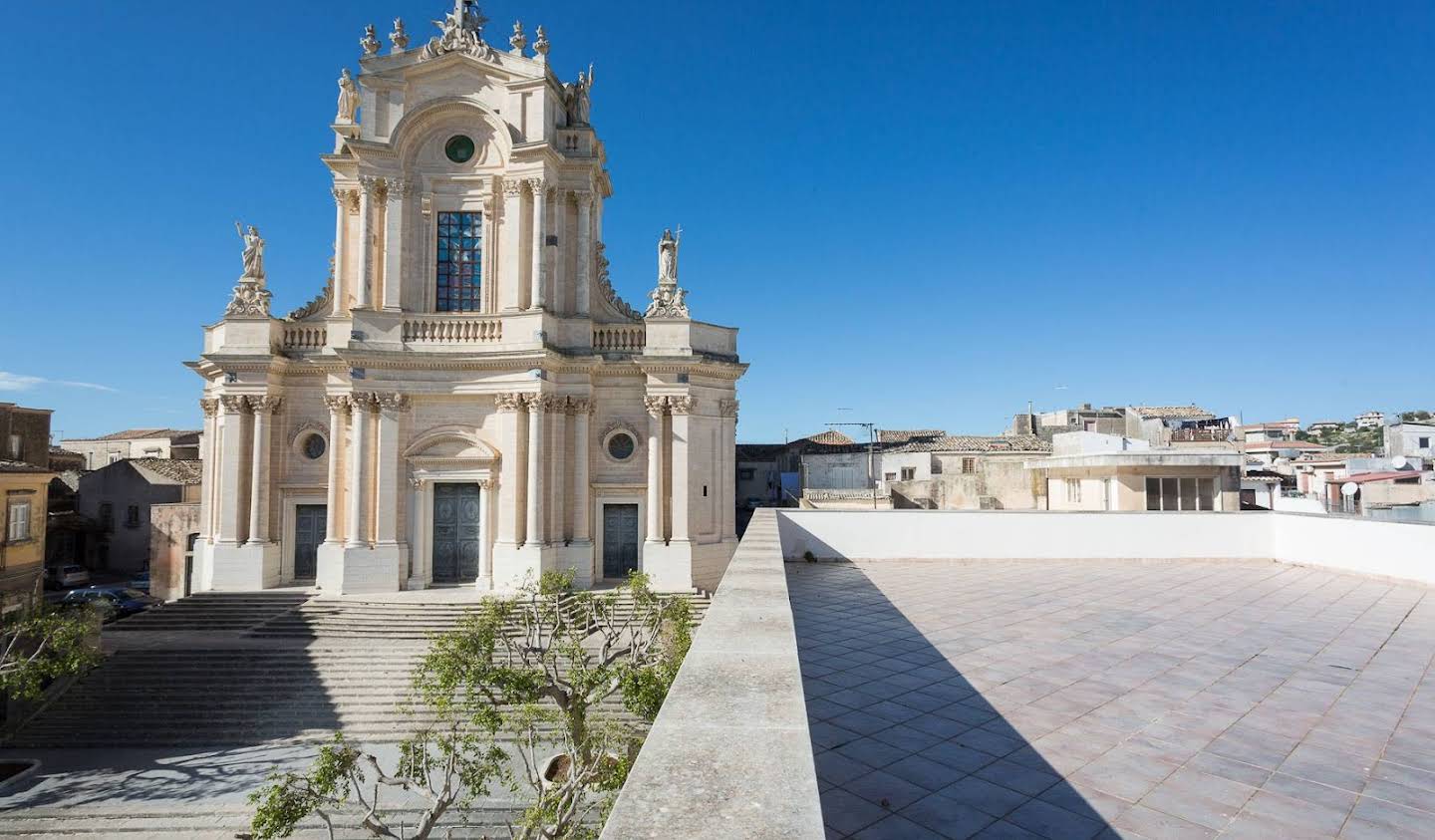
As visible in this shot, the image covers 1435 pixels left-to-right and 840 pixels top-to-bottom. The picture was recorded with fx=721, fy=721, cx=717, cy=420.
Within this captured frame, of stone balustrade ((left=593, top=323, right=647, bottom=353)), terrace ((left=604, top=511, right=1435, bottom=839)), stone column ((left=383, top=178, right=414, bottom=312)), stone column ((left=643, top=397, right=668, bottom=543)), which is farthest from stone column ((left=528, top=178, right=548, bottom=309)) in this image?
terrace ((left=604, top=511, right=1435, bottom=839))

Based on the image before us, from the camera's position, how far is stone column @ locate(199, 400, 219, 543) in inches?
847

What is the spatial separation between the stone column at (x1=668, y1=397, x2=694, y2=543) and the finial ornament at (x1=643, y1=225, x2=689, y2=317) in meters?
2.72

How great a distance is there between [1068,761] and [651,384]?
17793 millimetres

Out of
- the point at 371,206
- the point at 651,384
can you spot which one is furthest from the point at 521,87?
the point at 651,384

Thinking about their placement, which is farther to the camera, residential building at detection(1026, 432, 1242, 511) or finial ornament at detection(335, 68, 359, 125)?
finial ornament at detection(335, 68, 359, 125)

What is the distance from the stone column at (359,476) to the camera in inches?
797

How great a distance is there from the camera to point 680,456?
842 inches

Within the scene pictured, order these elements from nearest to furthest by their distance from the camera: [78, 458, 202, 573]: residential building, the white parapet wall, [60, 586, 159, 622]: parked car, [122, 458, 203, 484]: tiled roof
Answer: the white parapet wall → [60, 586, 159, 622]: parked car → [78, 458, 202, 573]: residential building → [122, 458, 203, 484]: tiled roof

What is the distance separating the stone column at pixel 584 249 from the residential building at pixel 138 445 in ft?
119

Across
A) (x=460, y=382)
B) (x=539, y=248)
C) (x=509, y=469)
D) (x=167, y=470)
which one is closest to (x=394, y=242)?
(x=539, y=248)

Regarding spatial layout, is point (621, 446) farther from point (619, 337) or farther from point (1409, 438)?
point (1409, 438)

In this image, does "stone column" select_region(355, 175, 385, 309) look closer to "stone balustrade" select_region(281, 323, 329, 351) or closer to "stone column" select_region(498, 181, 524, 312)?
"stone balustrade" select_region(281, 323, 329, 351)

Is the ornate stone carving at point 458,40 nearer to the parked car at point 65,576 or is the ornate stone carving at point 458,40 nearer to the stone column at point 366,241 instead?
the stone column at point 366,241

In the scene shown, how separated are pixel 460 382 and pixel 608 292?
541 cm
